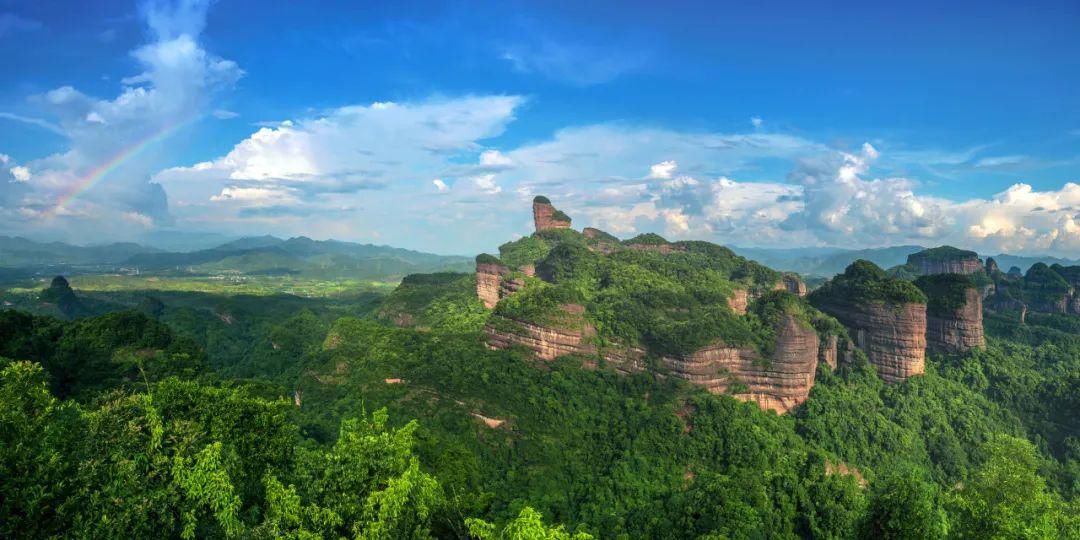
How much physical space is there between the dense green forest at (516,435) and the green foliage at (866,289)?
0.40 m

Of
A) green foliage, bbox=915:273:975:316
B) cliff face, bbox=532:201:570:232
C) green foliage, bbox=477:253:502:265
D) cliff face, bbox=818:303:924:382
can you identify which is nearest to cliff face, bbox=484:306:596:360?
green foliage, bbox=477:253:502:265

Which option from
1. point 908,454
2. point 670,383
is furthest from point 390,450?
point 908,454

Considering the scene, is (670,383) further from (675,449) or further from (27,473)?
(27,473)

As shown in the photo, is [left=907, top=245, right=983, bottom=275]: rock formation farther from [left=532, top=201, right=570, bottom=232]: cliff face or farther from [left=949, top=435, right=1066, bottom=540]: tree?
[left=949, top=435, right=1066, bottom=540]: tree

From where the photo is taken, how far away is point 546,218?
416 feet

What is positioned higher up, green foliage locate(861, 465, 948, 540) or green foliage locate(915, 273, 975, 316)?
green foliage locate(915, 273, 975, 316)

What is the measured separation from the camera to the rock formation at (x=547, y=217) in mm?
126375

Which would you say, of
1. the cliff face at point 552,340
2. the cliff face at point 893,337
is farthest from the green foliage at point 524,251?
the cliff face at point 893,337

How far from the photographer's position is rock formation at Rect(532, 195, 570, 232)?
4975 inches

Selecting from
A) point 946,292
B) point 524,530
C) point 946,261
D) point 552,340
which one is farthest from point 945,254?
point 524,530

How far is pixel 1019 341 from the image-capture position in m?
88.1

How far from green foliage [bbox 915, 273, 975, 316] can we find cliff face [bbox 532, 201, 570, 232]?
73178mm

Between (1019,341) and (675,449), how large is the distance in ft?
253

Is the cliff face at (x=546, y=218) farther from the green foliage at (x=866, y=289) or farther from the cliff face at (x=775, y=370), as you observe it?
the cliff face at (x=775, y=370)
